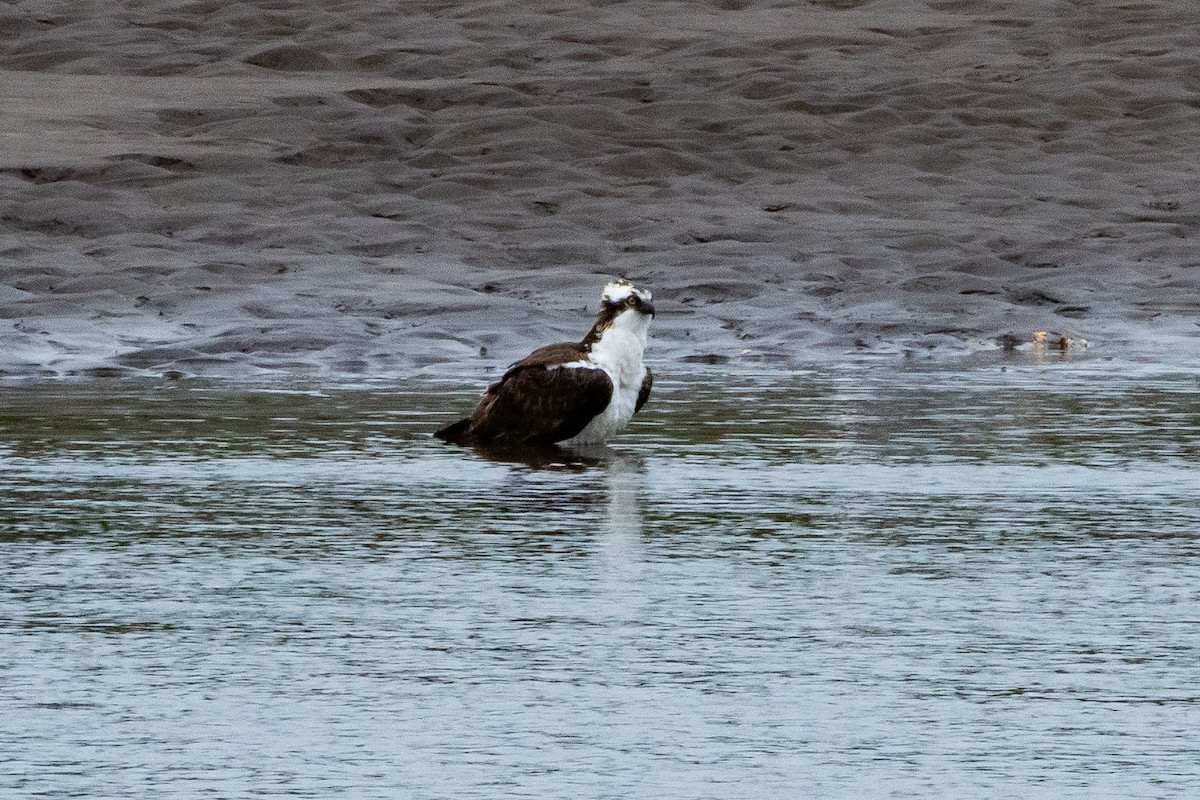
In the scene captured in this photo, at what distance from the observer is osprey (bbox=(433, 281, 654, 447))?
10.3m

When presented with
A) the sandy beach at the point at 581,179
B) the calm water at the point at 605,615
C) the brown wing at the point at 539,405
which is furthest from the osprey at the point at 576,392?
the sandy beach at the point at 581,179

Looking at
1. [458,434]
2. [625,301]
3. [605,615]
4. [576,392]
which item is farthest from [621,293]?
[605,615]

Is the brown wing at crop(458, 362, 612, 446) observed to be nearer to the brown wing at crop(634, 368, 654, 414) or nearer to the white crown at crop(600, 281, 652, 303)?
the brown wing at crop(634, 368, 654, 414)

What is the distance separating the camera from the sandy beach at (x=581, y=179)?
16.4m

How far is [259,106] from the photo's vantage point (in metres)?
23.0

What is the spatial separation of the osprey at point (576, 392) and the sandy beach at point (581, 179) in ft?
13.0

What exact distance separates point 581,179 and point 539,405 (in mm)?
10787

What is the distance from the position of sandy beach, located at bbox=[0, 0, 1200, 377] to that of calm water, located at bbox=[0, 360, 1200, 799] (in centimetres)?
544

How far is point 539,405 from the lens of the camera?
10344 mm

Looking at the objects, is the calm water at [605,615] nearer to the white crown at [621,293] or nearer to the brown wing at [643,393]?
the brown wing at [643,393]

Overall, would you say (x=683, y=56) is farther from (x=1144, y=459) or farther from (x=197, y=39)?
(x=1144, y=459)

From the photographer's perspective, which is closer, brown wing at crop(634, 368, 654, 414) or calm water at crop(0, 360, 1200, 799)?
calm water at crop(0, 360, 1200, 799)

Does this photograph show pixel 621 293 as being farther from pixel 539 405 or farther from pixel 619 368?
pixel 539 405

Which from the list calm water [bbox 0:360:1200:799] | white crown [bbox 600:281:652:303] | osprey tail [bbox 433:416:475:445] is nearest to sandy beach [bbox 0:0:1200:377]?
white crown [bbox 600:281:652:303]
